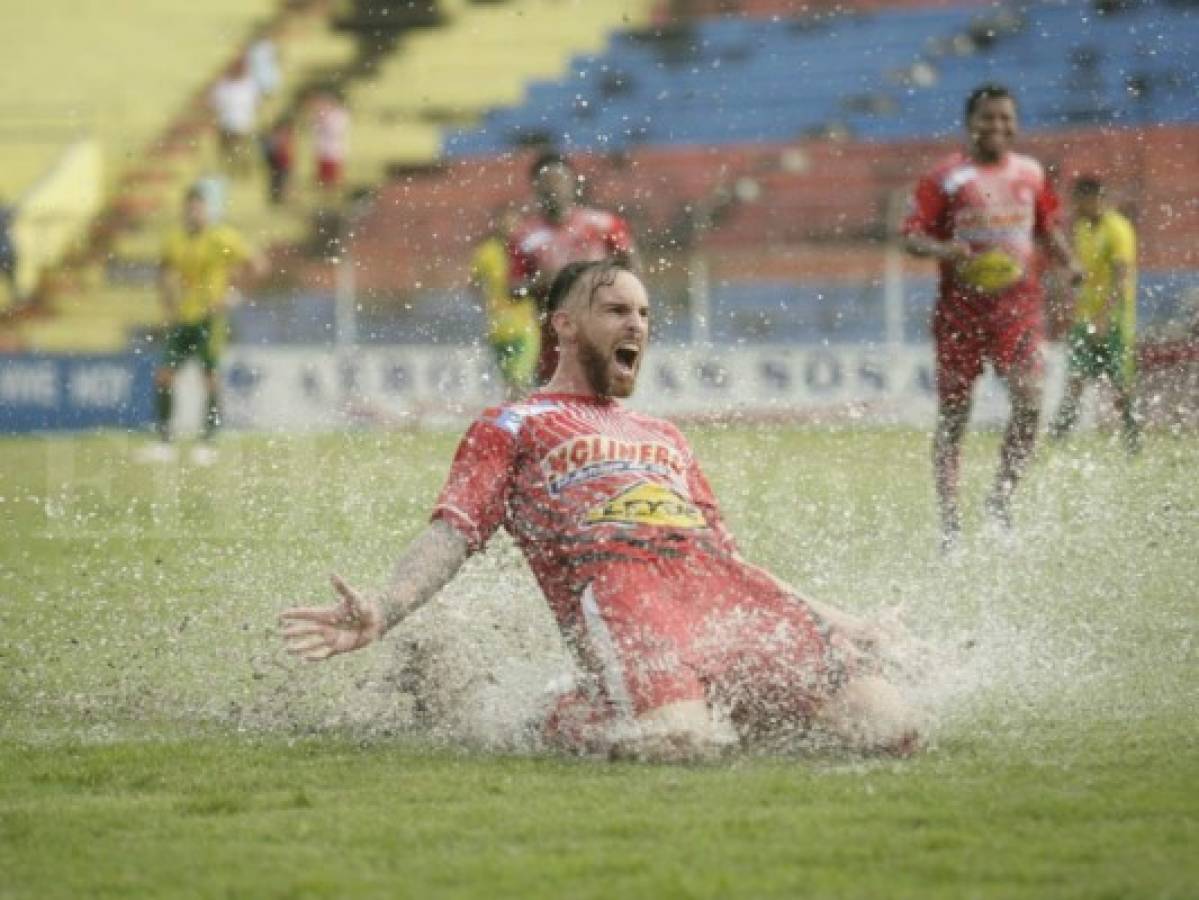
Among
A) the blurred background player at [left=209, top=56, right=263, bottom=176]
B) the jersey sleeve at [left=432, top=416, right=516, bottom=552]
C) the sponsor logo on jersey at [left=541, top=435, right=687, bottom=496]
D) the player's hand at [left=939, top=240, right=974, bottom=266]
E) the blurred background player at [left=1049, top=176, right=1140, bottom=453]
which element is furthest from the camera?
the blurred background player at [left=209, top=56, right=263, bottom=176]

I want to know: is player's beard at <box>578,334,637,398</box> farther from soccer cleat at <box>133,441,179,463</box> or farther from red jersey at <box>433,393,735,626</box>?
soccer cleat at <box>133,441,179,463</box>

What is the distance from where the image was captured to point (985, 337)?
438 inches

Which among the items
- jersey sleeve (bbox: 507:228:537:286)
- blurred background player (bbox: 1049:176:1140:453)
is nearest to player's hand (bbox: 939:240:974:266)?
jersey sleeve (bbox: 507:228:537:286)

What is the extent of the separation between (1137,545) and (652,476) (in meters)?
4.53

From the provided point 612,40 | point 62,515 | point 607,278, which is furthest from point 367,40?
point 607,278

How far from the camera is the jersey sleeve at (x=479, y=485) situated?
607cm

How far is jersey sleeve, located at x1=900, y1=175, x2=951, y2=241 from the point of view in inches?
440

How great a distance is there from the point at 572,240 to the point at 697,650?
6.84 meters

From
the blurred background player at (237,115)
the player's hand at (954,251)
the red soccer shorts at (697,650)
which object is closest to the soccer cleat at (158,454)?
the player's hand at (954,251)

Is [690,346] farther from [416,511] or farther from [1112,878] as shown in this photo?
→ [1112,878]

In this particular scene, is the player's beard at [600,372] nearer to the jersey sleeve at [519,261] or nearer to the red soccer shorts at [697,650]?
the red soccer shorts at [697,650]

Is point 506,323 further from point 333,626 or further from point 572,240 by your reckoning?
point 333,626

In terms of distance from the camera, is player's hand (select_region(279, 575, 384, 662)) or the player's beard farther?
the player's beard

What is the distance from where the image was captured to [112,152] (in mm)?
28188
